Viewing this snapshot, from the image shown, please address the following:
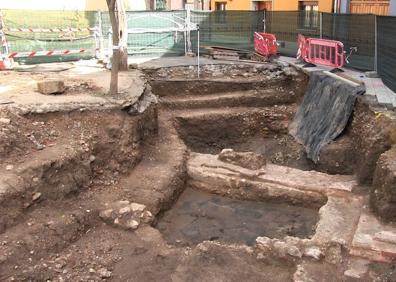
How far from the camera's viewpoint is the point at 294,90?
12.3m

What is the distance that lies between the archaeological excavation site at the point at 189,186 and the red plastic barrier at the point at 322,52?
0.63 m

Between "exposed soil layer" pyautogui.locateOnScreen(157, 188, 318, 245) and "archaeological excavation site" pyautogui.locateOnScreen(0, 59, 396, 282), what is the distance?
0.11 ft

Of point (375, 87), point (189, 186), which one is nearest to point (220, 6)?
point (375, 87)

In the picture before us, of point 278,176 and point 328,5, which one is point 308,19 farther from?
point 278,176

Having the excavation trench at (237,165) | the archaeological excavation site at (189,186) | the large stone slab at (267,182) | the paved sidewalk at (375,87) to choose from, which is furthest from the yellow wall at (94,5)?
the large stone slab at (267,182)

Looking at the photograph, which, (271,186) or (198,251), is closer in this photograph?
(198,251)

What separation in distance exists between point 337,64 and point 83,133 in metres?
6.78

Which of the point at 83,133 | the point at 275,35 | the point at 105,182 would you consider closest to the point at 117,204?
the point at 105,182

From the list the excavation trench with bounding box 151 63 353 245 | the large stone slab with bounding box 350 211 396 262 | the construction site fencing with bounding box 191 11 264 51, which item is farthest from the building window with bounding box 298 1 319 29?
the large stone slab with bounding box 350 211 396 262

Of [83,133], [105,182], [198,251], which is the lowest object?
[198,251]

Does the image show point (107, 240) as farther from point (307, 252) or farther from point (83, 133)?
point (307, 252)

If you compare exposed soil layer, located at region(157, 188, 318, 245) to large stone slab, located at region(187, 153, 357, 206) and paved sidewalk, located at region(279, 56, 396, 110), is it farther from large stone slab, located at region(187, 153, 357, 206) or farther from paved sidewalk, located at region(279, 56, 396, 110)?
paved sidewalk, located at region(279, 56, 396, 110)

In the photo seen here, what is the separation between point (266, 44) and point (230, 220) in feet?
27.2

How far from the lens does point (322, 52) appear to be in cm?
1190
